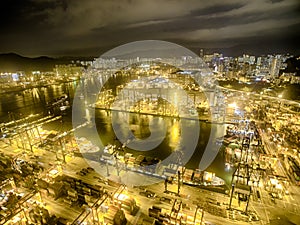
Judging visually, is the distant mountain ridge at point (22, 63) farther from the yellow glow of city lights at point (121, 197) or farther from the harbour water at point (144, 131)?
→ the yellow glow of city lights at point (121, 197)

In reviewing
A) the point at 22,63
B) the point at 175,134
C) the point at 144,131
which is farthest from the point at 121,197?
the point at 22,63

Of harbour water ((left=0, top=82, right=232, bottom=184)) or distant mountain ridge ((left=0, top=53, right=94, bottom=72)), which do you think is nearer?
harbour water ((left=0, top=82, right=232, bottom=184))

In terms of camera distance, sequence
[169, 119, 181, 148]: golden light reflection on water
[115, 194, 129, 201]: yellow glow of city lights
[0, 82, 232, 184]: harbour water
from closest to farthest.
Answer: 1. [115, 194, 129, 201]: yellow glow of city lights
2. [0, 82, 232, 184]: harbour water
3. [169, 119, 181, 148]: golden light reflection on water

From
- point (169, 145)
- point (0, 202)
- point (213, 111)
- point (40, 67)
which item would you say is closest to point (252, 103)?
point (213, 111)

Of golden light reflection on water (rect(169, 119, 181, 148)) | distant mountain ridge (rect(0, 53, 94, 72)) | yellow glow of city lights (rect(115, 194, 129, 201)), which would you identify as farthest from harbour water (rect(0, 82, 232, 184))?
distant mountain ridge (rect(0, 53, 94, 72))

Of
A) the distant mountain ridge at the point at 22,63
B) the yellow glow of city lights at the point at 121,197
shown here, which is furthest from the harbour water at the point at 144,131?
the distant mountain ridge at the point at 22,63

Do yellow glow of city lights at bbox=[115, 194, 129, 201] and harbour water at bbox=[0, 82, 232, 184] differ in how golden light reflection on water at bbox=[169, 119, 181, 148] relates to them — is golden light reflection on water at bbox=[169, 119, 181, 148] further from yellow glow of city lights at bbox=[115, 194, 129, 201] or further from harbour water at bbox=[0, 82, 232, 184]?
yellow glow of city lights at bbox=[115, 194, 129, 201]

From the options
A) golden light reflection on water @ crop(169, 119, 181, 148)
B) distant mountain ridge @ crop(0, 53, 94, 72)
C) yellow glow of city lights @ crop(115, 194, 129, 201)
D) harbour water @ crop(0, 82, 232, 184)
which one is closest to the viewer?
yellow glow of city lights @ crop(115, 194, 129, 201)

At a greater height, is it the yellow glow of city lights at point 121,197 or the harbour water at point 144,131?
the yellow glow of city lights at point 121,197

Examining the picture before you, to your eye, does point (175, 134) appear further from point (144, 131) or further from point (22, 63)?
point (22, 63)

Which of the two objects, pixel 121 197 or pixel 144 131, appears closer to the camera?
pixel 121 197

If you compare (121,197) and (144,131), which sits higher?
(121,197)
